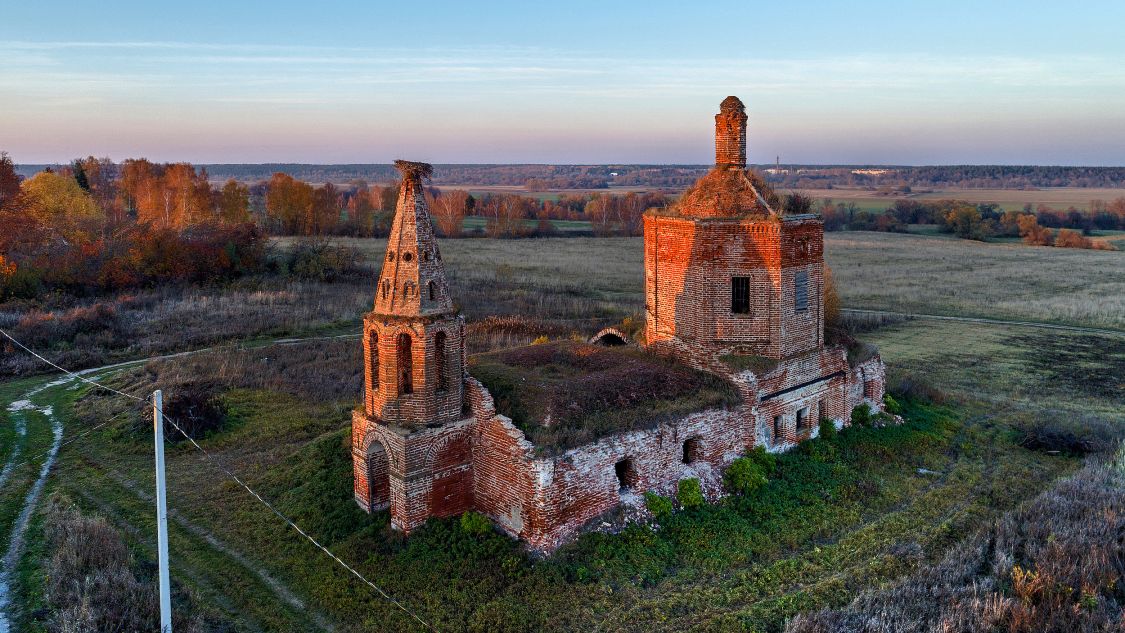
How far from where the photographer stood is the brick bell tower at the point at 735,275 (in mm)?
17562

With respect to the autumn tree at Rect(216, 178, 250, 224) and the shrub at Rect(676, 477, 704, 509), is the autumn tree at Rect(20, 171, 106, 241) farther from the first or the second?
the shrub at Rect(676, 477, 704, 509)

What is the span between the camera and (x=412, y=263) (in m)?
13.7

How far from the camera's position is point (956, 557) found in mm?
12805

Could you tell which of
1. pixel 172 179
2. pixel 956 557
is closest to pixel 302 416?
pixel 956 557

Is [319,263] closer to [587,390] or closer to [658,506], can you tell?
[587,390]

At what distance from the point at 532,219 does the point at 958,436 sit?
81.3m

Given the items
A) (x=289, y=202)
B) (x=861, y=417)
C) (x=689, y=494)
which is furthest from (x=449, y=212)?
(x=689, y=494)

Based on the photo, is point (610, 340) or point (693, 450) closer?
point (693, 450)

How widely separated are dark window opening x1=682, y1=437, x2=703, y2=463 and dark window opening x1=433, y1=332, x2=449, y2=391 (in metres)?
5.33

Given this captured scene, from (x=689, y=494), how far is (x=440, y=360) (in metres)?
5.62

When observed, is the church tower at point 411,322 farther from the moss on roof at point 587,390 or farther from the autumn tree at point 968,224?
the autumn tree at point 968,224

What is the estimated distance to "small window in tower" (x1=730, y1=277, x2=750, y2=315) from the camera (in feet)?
58.7

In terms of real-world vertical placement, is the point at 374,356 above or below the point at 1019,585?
above

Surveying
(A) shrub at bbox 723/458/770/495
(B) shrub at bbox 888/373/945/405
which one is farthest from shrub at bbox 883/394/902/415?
(A) shrub at bbox 723/458/770/495
